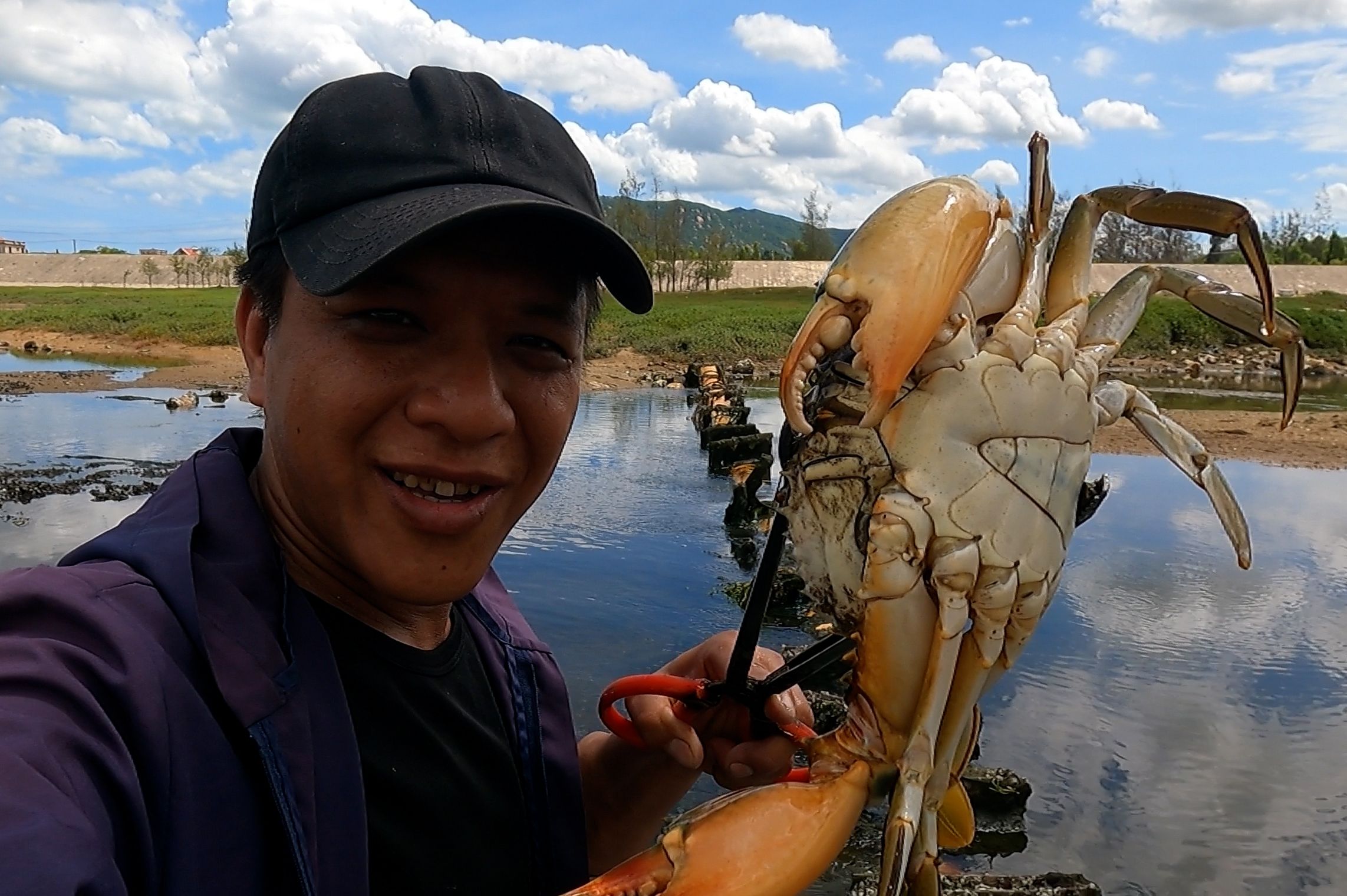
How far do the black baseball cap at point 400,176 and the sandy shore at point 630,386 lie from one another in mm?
9555

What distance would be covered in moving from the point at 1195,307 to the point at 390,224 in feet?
5.53

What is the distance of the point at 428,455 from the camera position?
66.8 inches

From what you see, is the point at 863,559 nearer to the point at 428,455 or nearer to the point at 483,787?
the point at 428,455

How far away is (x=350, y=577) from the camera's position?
1.90 m

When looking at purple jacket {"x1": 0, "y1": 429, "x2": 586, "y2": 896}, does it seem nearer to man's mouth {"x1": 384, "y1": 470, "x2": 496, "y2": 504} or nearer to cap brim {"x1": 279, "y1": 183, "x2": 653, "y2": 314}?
man's mouth {"x1": 384, "y1": 470, "x2": 496, "y2": 504}

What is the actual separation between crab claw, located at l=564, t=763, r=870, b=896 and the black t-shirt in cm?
44

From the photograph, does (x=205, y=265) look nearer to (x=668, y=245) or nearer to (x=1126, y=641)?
(x=668, y=245)

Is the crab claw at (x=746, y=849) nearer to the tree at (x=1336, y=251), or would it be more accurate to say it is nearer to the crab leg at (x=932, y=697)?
the crab leg at (x=932, y=697)

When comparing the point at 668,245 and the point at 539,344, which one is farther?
the point at 668,245

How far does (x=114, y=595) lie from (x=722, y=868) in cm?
102

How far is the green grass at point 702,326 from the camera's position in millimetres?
37375

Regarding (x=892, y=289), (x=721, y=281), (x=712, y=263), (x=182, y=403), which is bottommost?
(x=182, y=403)

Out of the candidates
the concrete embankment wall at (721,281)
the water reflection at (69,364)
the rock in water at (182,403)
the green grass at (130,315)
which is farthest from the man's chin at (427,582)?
the water reflection at (69,364)

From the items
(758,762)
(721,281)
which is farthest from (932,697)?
(721,281)
